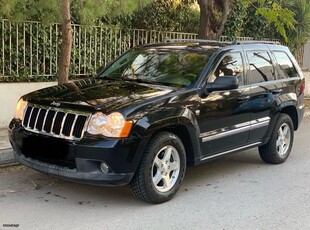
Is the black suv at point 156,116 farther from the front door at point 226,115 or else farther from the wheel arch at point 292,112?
the wheel arch at point 292,112

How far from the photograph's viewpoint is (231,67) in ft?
19.5

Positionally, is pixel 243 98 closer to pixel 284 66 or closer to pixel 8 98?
pixel 284 66

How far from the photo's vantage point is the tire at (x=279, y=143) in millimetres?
6691

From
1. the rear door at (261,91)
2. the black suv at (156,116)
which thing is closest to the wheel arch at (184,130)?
the black suv at (156,116)

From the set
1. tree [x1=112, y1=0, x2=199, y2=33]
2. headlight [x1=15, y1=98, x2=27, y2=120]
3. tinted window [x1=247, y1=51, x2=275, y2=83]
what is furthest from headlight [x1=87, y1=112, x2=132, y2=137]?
tree [x1=112, y1=0, x2=199, y2=33]

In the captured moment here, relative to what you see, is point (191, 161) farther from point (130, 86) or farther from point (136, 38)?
point (136, 38)

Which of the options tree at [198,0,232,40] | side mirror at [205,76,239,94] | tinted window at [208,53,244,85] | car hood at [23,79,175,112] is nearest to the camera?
car hood at [23,79,175,112]

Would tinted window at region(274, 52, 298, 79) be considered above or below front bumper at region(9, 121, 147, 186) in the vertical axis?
above

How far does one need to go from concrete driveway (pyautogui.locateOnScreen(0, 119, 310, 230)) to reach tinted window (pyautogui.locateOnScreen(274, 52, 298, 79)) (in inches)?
60.6

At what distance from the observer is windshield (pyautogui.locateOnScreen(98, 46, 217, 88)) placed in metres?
5.54

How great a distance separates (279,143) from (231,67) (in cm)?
166

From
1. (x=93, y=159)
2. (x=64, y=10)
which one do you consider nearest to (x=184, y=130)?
(x=93, y=159)

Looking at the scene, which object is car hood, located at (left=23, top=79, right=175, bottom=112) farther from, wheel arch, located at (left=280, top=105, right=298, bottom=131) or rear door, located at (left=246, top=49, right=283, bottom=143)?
wheel arch, located at (left=280, top=105, right=298, bottom=131)

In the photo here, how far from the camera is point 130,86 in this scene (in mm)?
5348
